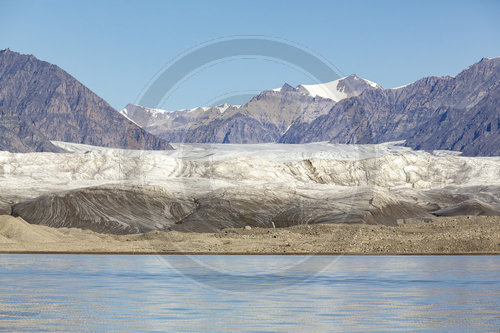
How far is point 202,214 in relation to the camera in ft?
517

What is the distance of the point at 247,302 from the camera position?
34031 millimetres

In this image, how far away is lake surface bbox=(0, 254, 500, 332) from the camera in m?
26.1

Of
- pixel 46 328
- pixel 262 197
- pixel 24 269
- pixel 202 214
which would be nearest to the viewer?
pixel 46 328

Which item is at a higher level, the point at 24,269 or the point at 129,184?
the point at 129,184

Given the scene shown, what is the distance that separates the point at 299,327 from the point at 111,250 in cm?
7949

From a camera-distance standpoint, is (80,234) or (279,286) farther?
(80,234)

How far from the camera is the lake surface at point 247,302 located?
26141 mm

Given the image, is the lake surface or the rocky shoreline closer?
the lake surface

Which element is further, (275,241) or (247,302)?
(275,241)

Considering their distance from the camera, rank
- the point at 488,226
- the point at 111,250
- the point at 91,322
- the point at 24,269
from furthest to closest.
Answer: the point at 488,226 → the point at 111,250 → the point at 24,269 → the point at 91,322

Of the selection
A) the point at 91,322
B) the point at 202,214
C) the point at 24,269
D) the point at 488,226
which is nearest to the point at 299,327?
the point at 91,322

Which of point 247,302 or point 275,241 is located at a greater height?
point 247,302

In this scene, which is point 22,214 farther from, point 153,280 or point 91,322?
point 91,322

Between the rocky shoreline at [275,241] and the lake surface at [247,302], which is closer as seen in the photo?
the lake surface at [247,302]
